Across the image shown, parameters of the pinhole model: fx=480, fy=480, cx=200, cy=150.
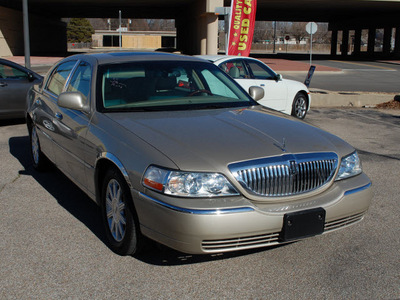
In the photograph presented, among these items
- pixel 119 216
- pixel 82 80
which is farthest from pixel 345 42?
pixel 119 216

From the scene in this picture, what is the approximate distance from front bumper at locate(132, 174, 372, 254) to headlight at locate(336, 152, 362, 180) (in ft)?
1.11

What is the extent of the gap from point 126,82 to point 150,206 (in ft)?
5.65

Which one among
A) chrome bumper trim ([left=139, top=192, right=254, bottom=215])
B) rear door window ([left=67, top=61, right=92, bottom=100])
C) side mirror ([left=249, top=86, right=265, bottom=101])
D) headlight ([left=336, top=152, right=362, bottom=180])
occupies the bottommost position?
chrome bumper trim ([left=139, top=192, right=254, bottom=215])

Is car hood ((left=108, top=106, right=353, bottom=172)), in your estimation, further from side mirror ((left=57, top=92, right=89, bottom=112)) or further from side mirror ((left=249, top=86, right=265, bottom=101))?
side mirror ((left=249, top=86, right=265, bottom=101))

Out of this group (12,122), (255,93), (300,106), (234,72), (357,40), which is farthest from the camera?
(357,40)

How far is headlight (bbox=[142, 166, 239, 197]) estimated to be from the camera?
129 inches

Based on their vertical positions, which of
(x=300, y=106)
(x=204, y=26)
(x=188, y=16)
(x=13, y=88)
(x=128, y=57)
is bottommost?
(x=300, y=106)

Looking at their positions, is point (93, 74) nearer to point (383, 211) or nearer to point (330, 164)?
point (330, 164)

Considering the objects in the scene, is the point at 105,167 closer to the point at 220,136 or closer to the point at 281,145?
the point at 220,136

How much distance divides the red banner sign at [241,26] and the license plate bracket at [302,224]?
16403 mm

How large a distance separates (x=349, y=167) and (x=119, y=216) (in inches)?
74.0

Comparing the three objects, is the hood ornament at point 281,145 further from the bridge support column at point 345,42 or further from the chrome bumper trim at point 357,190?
the bridge support column at point 345,42

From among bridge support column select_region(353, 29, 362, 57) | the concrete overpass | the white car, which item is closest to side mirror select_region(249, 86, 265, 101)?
the white car

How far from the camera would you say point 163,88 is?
4.73 meters
